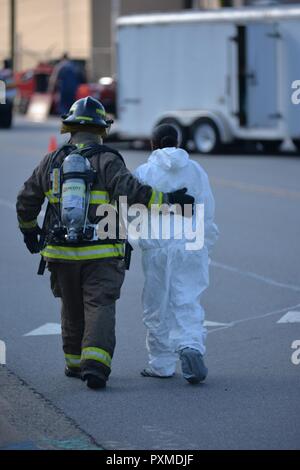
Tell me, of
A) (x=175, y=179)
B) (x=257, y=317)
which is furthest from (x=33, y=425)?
(x=257, y=317)

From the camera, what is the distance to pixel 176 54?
25828mm

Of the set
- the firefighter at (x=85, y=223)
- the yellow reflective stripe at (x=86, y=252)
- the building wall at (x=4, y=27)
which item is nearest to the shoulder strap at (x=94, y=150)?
the firefighter at (x=85, y=223)

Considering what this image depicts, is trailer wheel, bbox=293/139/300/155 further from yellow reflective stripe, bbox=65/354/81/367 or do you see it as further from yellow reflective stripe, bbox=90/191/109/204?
yellow reflective stripe, bbox=90/191/109/204

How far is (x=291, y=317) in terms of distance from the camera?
391 inches

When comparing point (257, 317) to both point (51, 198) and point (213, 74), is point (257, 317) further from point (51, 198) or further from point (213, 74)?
point (213, 74)

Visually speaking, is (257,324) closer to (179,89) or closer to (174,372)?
(174,372)

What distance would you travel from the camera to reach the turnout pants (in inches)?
297

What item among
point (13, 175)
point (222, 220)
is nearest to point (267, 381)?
point (222, 220)

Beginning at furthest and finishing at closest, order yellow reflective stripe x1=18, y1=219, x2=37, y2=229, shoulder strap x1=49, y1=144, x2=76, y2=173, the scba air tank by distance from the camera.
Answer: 1. yellow reflective stripe x1=18, y1=219, x2=37, y2=229
2. shoulder strap x1=49, y1=144, x2=76, y2=173
3. the scba air tank

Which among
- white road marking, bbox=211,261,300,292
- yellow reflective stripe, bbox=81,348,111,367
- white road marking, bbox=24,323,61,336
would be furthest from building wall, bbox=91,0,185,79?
yellow reflective stripe, bbox=81,348,111,367

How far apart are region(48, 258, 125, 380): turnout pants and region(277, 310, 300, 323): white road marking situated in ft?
7.96

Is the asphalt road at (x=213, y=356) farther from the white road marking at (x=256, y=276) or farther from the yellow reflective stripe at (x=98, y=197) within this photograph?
the yellow reflective stripe at (x=98, y=197)

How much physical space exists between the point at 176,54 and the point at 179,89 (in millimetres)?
708

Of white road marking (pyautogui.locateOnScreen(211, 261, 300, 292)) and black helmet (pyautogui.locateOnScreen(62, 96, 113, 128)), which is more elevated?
black helmet (pyautogui.locateOnScreen(62, 96, 113, 128))
